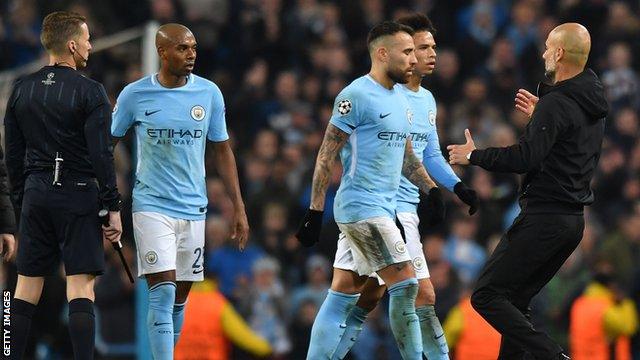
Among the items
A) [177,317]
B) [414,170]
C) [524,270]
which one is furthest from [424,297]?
[177,317]

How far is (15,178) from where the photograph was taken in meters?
9.77

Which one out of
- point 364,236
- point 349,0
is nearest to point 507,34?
point 349,0

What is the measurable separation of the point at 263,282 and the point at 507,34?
5678 millimetres

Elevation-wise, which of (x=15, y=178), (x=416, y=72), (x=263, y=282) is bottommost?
(x=263, y=282)

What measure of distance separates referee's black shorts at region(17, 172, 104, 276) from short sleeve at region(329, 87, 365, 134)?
171cm

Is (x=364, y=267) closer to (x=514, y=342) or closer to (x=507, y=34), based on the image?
(x=514, y=342)

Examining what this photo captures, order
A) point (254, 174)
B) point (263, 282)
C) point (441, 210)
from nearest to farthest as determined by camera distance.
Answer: point (441, 210) → point (263, 282) → point (254, 174)

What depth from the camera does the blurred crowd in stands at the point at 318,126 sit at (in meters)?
15.8

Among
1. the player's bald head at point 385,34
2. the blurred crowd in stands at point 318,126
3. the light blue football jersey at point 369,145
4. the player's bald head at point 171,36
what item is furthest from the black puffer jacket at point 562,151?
the blurred crowd in stands at point 318,126

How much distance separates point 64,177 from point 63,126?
0.34 meters

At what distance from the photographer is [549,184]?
31.3 feet

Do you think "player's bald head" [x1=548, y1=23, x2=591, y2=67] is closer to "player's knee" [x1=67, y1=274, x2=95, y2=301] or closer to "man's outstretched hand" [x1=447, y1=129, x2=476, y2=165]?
"man's outstretched hand" [x1=447, y1=129, x2=476, y2=165]

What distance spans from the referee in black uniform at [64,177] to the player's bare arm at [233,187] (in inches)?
40.3

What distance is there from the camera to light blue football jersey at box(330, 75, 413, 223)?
9.88m
